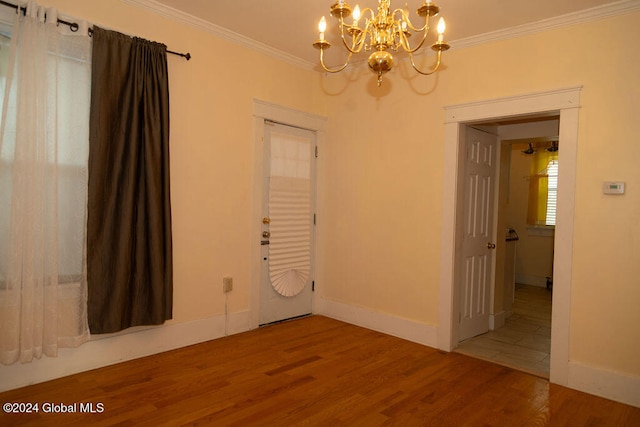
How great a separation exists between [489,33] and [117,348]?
13.4ft

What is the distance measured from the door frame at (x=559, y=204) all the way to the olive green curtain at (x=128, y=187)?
249 cm

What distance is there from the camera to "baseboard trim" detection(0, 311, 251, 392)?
8.92ft

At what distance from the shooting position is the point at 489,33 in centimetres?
349

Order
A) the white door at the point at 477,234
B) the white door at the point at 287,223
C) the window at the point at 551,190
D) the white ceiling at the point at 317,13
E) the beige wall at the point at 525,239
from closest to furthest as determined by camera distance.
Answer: the white ceiling at the point at 317,13
the white door at the point at 477,234
the white door at the point at 287,223
the window at the point at 551,190
the beige wall at the point at 525,239

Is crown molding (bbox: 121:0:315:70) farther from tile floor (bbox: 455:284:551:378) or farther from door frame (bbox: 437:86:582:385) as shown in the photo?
tile floor (bbox: 455:284:551:378)

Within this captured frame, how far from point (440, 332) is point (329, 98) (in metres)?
2.92

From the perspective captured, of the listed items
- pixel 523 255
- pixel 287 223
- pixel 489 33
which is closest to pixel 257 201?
pixel 287 223

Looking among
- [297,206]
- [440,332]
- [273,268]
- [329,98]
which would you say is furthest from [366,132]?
[440,332]

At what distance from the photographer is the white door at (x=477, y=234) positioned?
399 cm

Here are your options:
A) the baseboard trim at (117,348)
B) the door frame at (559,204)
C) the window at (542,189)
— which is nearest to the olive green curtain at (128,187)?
the baseboard trim at (117,348)

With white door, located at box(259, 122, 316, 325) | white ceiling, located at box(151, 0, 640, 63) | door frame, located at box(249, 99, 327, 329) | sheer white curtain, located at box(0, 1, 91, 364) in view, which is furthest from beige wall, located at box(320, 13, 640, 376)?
sheer white curtain, located at box(0, 1, 91, 364)

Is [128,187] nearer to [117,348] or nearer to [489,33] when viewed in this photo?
[117,348]

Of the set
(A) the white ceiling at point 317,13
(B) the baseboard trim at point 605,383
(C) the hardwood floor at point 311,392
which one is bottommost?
(C) the hardwood floor at point 311,392

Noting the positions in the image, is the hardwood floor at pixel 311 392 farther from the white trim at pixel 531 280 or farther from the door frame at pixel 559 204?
the white trim at pixel 531 280
